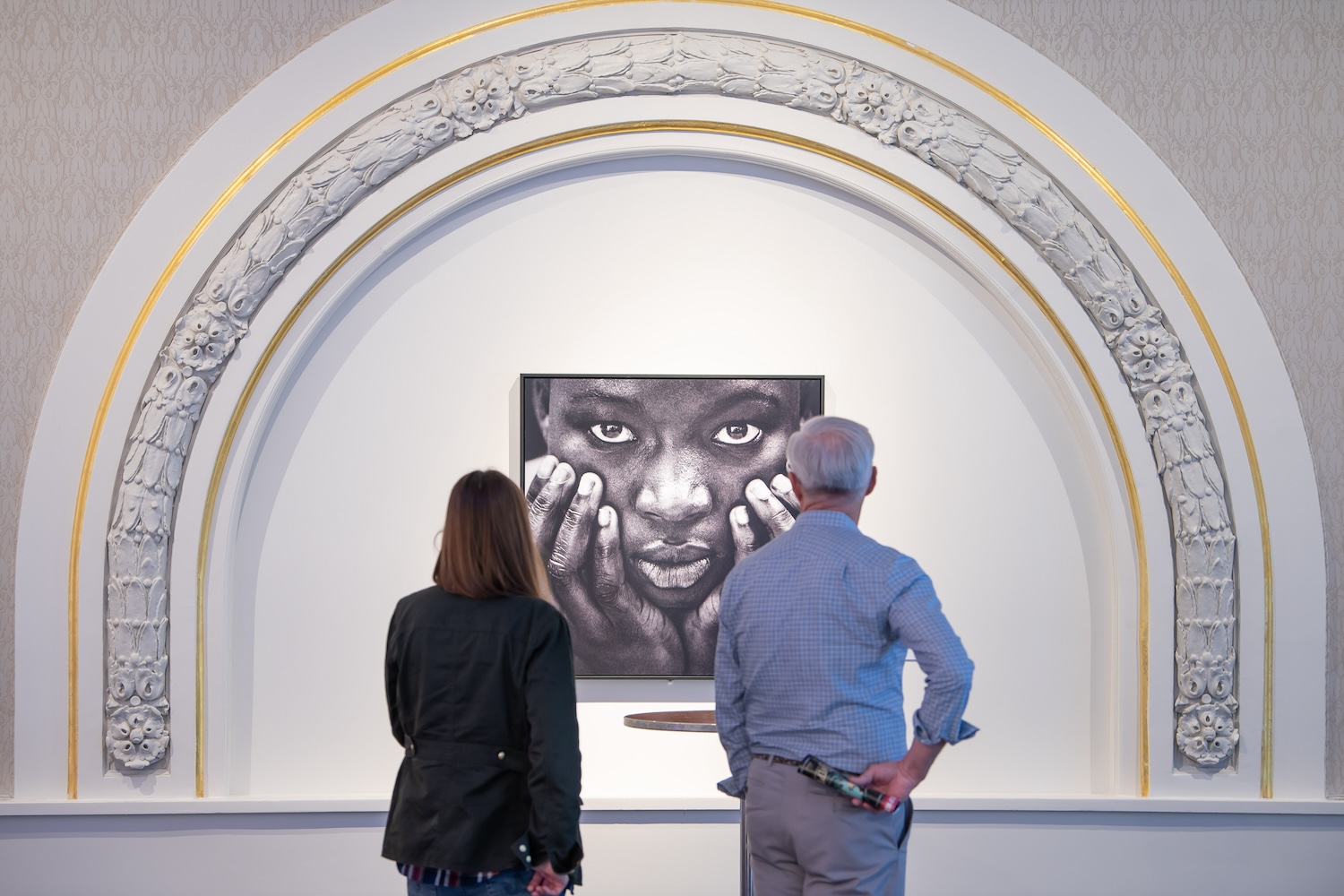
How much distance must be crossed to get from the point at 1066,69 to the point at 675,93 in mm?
1374

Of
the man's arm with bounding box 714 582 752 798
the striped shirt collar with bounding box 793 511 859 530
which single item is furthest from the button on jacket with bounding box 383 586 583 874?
the striped shirt collar with bounding box 793 511 859 530

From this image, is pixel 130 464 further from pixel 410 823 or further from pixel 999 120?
pixel 999 120

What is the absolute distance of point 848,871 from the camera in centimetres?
212

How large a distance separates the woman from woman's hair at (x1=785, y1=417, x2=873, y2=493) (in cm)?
57

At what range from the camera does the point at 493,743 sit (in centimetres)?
222

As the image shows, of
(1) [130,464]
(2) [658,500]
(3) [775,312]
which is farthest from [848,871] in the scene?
(1) [130,464]

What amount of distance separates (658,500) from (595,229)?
3.23 ft

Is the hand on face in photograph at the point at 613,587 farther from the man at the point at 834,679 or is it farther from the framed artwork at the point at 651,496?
the man at the point at 834,679

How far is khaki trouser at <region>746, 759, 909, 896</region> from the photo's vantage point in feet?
6.97

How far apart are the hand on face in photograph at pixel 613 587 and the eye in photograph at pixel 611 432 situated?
134 mm

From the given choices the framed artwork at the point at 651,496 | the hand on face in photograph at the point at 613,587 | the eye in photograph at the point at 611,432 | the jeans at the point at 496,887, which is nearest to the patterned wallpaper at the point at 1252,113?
the framed artwork at the point at 651,496

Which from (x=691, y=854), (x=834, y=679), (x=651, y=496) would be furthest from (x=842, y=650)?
(x=691, y=854)

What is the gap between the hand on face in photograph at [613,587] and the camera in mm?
3943

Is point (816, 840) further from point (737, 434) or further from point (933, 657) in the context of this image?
point (737, 434)
